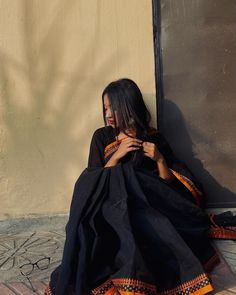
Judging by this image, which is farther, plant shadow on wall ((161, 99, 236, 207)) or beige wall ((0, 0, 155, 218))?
plant shadow on wall ((161, 99, 236, 207))

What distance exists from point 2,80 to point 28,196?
89 centimetres

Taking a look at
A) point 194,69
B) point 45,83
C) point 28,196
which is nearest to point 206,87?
point 194,69

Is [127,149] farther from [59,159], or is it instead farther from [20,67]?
[20,67]

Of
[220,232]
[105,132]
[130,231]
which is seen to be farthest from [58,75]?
[220,232]

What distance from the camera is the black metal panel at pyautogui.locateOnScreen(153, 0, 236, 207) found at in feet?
9.48

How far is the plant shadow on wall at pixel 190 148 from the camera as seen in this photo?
119 inches

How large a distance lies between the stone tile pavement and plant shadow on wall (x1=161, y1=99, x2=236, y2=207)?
1.82 ft

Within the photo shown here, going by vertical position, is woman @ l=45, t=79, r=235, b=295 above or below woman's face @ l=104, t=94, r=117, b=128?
below

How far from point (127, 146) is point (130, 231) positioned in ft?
1.79

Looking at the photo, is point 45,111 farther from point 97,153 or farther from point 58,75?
point 97,153

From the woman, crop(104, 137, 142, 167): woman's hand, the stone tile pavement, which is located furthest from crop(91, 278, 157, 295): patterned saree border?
crop(104, 137, 142, 167): woman's hand

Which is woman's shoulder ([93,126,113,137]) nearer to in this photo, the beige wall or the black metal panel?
the beige wall

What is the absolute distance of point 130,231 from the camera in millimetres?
2020

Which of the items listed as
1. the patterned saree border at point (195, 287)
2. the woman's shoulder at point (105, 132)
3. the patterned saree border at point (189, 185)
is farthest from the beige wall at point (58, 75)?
the patterned saree border at point (195, 287)
